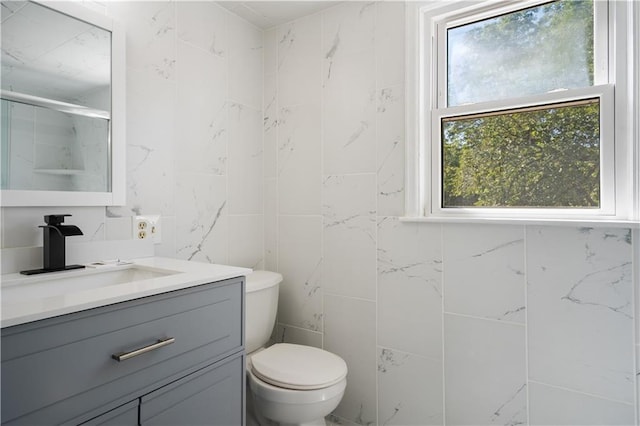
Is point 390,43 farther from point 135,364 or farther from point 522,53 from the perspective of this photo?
point 135,364

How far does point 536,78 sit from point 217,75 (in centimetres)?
146

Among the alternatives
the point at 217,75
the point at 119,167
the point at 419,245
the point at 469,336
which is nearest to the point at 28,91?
the point at 119,167

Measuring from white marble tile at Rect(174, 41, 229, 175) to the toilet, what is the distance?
634 millimetres

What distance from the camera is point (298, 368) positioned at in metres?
1.52

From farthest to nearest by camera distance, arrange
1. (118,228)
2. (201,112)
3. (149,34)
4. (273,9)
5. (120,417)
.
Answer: (273,9), (201,112), (149,34), (118,228), (120,417)

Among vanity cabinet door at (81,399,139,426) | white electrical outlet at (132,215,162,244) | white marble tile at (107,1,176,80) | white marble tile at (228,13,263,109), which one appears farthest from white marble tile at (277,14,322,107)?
vanity cabinet door at (81,399,139,426)

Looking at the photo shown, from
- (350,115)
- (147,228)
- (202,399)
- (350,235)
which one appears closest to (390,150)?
(350,115)

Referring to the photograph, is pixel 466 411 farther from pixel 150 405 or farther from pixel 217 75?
pixel 217 75

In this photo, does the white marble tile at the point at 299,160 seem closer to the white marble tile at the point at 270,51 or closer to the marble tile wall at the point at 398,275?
the marble tile wall at the point at 398,275

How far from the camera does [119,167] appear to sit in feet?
4.68

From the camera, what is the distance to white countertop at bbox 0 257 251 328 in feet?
2.51

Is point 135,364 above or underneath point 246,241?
underneath

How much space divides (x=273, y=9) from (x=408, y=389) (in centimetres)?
200

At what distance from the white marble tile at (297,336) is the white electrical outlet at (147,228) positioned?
872 millimetres
